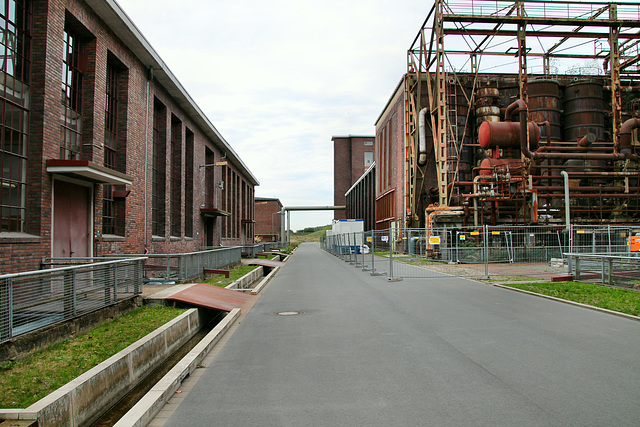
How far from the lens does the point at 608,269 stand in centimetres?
1411

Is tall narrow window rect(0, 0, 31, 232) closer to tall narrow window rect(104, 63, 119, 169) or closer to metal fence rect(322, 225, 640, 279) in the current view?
tall narrow window rect(104, 63, 119, 169)

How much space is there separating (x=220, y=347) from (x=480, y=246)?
15.9 metres

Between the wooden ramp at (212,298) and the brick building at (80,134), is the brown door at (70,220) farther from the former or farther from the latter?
the wooden ramp at (212,298)

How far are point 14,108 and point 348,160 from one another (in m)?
90.4

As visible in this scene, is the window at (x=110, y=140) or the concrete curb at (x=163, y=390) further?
the window at (x=110, y=140)

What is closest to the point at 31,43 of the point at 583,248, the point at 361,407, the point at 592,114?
the point at 361,407

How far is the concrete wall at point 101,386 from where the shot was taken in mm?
4255

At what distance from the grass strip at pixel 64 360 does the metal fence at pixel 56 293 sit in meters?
0.41

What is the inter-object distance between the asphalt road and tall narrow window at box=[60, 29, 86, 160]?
28.8ft

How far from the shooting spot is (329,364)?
6.30 meters

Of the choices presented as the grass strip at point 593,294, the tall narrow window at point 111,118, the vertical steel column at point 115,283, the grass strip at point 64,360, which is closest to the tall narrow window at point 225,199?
the tall narrow window at point 111,118

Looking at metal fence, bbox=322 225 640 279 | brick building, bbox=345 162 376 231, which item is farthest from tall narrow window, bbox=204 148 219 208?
brick building, bbox=345 162 376 231

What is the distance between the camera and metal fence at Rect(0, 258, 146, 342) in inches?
248

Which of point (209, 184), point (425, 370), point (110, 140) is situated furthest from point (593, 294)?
point (209, 184)
